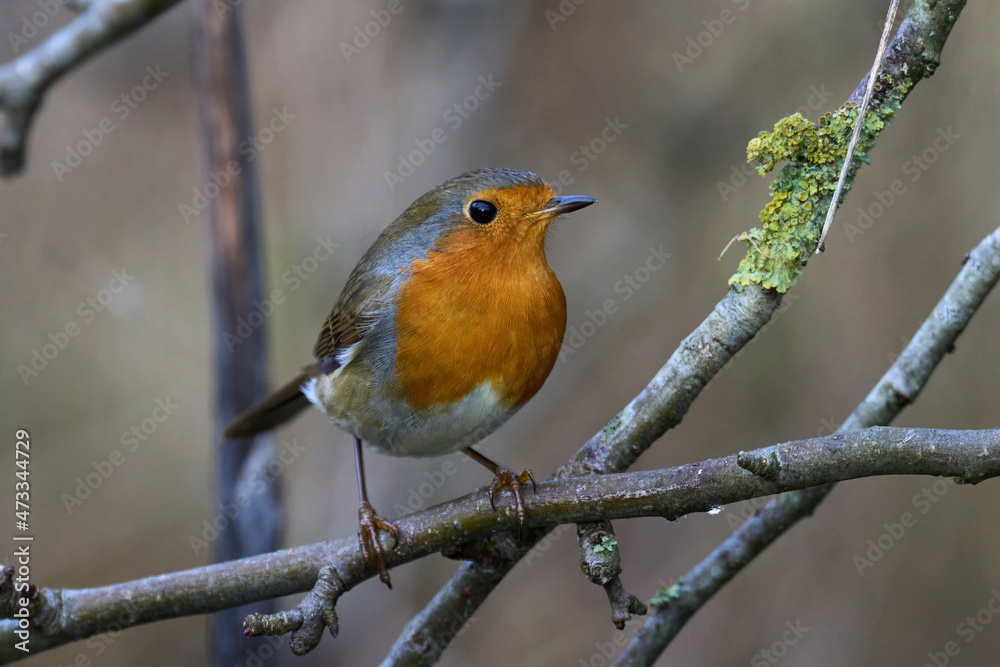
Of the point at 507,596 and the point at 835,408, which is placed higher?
the point at 835,408

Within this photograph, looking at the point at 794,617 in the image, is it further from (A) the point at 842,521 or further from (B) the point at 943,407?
(B) the point at 943,407

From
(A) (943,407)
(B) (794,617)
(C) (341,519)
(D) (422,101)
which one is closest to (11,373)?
(C) (341,519)

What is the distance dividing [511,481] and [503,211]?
1.02 m

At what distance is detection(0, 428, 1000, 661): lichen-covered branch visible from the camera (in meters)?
1.88

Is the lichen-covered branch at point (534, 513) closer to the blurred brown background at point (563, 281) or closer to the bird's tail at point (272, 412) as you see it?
the bird's tail at point (272, 412)

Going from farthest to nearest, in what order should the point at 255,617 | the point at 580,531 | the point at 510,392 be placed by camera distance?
the point at 510,392, the point at 580,531, the point at 255,617

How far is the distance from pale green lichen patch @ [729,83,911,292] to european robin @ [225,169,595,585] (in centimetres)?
90

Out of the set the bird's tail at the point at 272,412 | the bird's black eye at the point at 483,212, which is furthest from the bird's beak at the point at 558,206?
the bird's tail at the point at 272,412

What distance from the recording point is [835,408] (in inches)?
190

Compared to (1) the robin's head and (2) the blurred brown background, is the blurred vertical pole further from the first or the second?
(1) the robin's head

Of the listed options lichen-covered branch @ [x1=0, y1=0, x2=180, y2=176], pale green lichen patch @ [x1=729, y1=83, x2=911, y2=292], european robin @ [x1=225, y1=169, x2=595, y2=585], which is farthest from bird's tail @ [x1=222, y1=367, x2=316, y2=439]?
pale green lichen patch @ [x1=729, y1=83, x2=911, y2=292]

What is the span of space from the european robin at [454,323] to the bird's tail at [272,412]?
631 millimetres

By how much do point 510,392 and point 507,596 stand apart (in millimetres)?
2751

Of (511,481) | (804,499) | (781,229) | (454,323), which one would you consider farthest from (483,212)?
(804,499)
